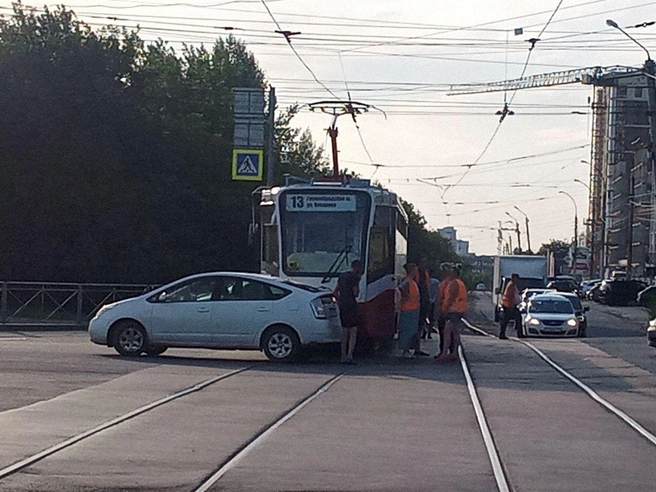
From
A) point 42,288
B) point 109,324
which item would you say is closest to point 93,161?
point 42,288

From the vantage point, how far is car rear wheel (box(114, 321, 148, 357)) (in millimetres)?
19781

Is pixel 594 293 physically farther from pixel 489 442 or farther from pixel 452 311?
pixel 489 442

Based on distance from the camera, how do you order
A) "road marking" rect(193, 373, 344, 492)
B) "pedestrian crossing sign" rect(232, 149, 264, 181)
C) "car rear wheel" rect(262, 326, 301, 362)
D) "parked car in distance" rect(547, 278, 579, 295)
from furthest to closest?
"parked car in distance" rect(547, 278, 579, 295), "pedestrian crossing sign" rect(232, 149, 264, 181), "car rear wheel" rect(262, 326, 301, 362), "road marking" rect(193, 373, 344, 492)

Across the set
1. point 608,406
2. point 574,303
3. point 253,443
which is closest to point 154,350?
point 608,406

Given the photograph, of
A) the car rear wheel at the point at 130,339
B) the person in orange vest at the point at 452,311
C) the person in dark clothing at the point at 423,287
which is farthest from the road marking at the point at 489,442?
the person in dark clothing at the point at 423,287

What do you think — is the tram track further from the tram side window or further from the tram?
the tram side window

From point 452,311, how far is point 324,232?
9.34 ft

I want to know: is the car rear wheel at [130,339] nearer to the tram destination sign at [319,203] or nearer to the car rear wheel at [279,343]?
the car rear wheel at [279,343]

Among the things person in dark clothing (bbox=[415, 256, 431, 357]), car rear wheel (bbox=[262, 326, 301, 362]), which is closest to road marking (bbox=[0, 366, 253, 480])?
car rear wheel (bbox=[262, 326, 301, 362])

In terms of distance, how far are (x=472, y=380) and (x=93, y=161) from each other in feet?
96.8

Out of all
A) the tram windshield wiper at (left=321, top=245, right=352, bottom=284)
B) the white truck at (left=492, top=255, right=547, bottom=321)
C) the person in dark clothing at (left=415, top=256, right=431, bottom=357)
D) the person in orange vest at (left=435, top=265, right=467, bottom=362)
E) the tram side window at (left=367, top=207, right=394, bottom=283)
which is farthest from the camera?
the white truck at (left=492, top=255, right=547, bottom=321)

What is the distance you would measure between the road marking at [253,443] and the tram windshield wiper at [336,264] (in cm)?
574

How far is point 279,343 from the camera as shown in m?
19.5

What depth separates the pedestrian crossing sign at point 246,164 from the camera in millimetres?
36438
